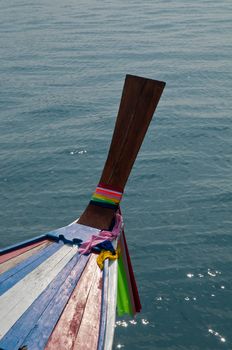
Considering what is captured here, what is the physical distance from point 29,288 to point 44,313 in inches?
29.8

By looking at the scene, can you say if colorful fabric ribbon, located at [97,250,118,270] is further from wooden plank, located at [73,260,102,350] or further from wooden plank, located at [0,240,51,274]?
wooden plank, located at [0,240,51,274]

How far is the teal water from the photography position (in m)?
14.0

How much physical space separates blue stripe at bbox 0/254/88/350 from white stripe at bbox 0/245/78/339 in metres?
0.08

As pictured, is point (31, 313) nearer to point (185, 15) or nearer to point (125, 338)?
point (125, 338)

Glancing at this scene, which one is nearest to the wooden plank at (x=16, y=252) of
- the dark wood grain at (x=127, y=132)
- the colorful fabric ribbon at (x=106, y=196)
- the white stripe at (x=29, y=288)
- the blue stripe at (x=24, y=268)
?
the blue stripe at (x=24, y=268)

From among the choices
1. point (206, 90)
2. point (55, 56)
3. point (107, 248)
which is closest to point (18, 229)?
point (107, 248)

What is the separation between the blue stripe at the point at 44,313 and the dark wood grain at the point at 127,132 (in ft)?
4.27

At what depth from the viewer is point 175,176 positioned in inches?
→ 784

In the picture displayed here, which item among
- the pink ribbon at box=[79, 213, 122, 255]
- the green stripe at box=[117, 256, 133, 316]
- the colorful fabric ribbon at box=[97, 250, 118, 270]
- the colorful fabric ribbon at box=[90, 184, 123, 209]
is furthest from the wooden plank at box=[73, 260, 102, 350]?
the colorful fabric ribbon at box=[90, 184, 123, 209]

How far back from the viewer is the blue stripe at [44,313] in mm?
7871

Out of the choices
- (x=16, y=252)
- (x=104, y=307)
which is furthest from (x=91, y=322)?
(x=16, y=252)

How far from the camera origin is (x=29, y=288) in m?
9.24

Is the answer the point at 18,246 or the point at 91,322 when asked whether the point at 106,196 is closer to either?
the point at 18,246

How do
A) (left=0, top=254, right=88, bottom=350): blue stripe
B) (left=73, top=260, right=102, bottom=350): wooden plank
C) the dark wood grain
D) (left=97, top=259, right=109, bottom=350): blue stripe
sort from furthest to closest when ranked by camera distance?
the dark wood grain
(left=97, top=259, right=109, bottom=350): blue stripe
(left=73, top=260, right=102, bottom=350): wooden plank
(left=0, top=254, right=88, bottom=350): blue stripe
